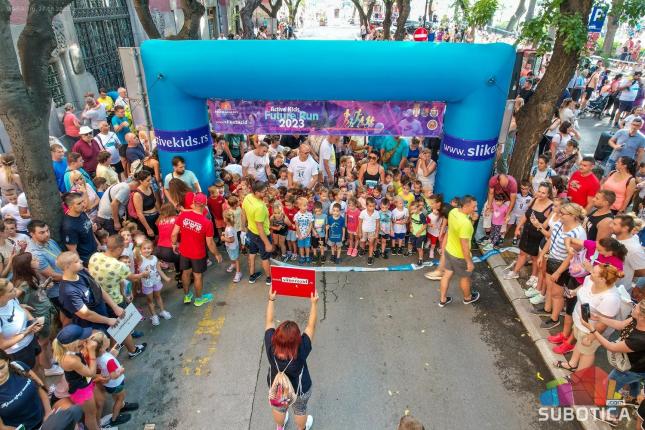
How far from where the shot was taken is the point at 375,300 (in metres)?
6.16

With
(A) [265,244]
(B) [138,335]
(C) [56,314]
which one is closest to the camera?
(C) [56,314]

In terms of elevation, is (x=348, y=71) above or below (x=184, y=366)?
above

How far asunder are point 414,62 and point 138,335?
5.38 m

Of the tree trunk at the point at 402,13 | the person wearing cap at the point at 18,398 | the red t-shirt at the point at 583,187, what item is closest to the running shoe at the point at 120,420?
the person wearing cap at the point at 18,398

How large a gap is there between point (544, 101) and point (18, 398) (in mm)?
8126

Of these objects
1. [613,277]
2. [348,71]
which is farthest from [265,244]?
[613,277]

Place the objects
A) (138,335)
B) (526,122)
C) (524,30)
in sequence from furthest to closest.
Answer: (526,122), (524,30), (138,335)

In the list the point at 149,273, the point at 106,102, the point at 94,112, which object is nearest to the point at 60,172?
the point at 149,273

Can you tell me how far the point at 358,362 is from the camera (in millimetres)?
5043

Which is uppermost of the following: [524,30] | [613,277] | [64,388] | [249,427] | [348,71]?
[524,30]

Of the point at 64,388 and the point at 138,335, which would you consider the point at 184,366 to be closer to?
the point at 138,335

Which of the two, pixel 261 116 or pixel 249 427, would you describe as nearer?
pixel 249 427

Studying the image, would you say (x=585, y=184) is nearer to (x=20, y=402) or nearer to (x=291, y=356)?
(x=291, y=356)

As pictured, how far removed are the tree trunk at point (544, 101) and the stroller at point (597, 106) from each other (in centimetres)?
884
